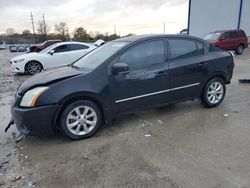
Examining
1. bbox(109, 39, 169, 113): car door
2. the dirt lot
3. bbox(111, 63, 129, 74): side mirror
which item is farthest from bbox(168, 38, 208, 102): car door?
bbox(111, 63, 129, 74): side mirror

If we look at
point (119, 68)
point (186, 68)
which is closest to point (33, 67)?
point (119, 68)

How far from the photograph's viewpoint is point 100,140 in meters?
3.88

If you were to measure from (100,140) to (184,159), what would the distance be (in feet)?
4.50

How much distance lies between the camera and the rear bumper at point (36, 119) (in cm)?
352

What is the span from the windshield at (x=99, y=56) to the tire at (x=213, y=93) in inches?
82.6

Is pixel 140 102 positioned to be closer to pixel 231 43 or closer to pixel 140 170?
pixel 140 170

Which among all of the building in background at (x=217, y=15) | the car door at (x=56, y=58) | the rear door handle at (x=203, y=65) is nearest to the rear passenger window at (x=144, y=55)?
the rear door handle at (x=203, y=65)

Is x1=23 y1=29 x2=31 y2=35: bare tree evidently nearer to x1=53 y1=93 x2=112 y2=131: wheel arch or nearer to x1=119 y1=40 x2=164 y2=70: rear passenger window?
x1=119 y1=40 x2=164 y2=70: rear passenger window

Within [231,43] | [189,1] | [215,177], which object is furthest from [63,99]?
[189,1]

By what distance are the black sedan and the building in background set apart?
2070 centimetres

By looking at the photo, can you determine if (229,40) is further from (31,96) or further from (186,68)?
(31,96)

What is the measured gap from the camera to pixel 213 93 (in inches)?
205

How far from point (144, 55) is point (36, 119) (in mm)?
2122

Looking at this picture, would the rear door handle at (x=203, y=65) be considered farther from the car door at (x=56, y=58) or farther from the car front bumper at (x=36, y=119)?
the car door at (x=56, y=58)
